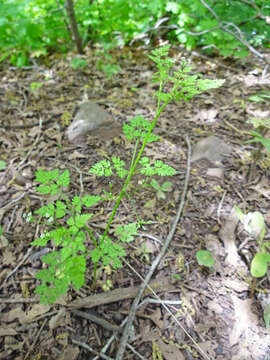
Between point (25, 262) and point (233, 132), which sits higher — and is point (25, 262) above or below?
above

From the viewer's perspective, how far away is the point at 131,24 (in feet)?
12.9

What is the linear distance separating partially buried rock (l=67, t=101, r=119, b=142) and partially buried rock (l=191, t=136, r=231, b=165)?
38.2 inches

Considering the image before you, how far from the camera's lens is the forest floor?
1.49 m

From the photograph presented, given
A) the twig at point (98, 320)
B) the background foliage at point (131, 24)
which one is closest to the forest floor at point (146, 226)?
the twig at point (98, 320)

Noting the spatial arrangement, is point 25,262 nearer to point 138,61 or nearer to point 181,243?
point 181,243

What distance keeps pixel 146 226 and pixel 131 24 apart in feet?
11.7

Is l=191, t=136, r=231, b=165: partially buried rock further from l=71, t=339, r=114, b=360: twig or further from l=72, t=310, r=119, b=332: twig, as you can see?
l=71, t=339, r=114, b=360: twig

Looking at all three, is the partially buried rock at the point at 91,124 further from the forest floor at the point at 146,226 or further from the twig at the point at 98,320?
the twig at the point at 98,320

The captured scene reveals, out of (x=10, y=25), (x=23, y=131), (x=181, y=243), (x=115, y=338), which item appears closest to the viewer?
(x=115, y=338)

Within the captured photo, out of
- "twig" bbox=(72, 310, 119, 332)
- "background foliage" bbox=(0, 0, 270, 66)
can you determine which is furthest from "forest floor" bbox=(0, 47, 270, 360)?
"background foliage" bbox=(0, 0, 270, 66)

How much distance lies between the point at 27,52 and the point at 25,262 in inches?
142

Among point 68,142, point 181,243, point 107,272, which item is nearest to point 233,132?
point 181,243

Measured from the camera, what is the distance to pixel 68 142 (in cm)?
263

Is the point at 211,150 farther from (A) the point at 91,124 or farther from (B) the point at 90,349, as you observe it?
(B) the point at 90,349
